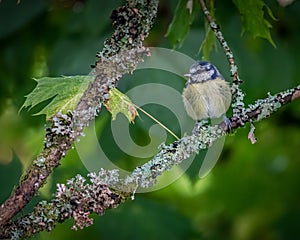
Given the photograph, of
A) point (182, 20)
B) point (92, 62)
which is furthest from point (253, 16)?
point (92, 62)

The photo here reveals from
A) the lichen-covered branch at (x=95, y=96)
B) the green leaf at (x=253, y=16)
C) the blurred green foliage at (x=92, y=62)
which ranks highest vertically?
the blurred green foliage at (x=92, y=62)

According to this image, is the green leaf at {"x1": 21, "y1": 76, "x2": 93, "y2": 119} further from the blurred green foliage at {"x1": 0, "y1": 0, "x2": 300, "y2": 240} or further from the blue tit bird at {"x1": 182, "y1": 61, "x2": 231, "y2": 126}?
the blurred green foliage at {"x1": 0, "y1": 0, "x2": 300, "y2": 240}

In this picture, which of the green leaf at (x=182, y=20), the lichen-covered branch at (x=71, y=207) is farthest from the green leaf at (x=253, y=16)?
the lichen-covered branch at (x=71, y=207)

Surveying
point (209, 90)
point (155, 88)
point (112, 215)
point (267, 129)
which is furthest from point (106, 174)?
point (267, 129)

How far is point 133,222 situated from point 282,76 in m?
0.49

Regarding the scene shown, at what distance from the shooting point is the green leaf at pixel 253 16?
0.89m

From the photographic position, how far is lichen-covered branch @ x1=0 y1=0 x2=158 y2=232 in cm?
63

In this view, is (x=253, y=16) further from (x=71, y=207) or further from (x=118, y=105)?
(x=71, y=207)

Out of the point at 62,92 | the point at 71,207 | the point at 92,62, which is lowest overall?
Result: the point at 71,207

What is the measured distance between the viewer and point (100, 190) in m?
0.65

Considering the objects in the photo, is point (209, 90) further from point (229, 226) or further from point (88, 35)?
point (229, 226)

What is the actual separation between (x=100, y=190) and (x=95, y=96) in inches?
3.7

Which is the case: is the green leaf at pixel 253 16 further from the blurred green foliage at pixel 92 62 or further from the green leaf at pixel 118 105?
the blurred green foliage at pixel 92 62

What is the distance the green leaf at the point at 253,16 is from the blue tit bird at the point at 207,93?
0.12m
